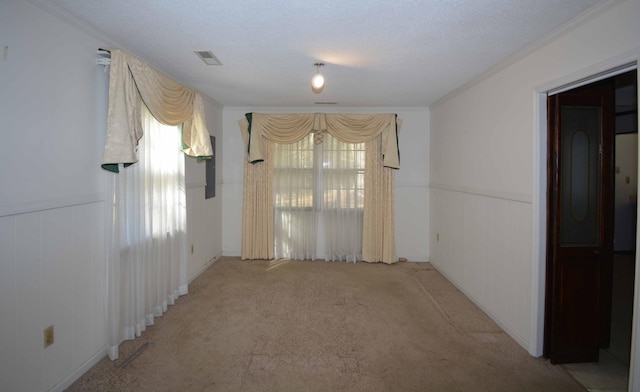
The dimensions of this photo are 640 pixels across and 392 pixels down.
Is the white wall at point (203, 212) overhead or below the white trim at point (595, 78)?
below

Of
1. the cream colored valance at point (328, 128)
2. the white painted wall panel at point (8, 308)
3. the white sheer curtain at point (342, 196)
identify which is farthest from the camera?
the white sheer curtain at point (342, 196)

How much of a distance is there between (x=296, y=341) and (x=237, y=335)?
519 mm

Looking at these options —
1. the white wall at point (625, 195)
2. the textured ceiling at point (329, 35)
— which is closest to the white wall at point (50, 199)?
the textured ceiling at point (329, 35)

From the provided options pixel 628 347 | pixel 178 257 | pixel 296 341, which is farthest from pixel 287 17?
pixel 628 347

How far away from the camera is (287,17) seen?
212 centimetres

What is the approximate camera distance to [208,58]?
2.94 m

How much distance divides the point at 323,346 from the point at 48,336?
183 cm

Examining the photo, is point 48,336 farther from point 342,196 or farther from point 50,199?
point 342,196

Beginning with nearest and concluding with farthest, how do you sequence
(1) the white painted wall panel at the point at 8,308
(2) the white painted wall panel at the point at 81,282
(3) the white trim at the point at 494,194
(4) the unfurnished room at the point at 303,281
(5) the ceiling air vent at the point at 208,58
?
(1) the white painted wall panel at the point at 8,308, (4) the unfurnished room at the point at 303,281, (2) the white painted wall panel at the point at 81,282, (3) the white trim at the point at 494,194, (5) the ceiling air vent at the point at 208,58

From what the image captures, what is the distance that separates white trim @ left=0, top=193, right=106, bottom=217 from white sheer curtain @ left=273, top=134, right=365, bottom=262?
2.89 meters

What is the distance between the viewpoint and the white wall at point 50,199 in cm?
174

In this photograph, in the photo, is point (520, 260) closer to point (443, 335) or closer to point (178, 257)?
point (443, 335)

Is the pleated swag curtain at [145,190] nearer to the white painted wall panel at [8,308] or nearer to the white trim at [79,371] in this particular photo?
the white trim at [79,371]

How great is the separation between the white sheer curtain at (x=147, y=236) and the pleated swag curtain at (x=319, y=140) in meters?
1.54
